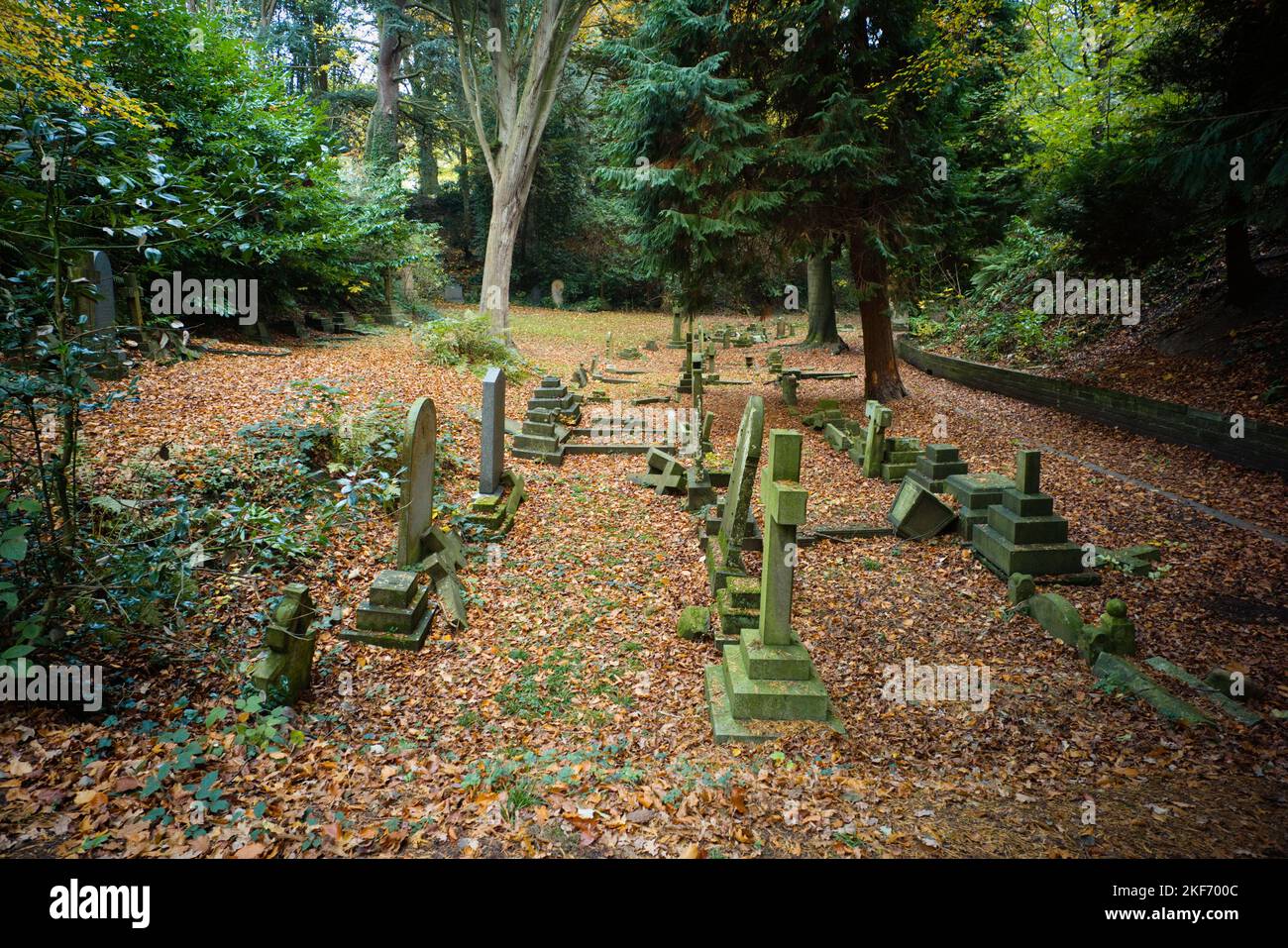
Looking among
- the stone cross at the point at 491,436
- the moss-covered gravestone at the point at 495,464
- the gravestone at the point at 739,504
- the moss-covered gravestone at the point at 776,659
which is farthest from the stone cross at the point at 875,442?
the moss-covered gravestone at the point at 776,659

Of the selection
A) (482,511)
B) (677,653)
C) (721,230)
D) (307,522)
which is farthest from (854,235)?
(307,522)

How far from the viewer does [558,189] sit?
3234 cm

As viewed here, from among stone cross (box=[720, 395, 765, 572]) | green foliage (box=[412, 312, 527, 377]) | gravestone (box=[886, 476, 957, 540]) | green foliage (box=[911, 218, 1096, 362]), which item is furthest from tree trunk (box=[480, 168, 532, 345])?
green foliage (box=[911, 218, 1096, 362])

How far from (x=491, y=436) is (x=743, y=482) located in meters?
3.56

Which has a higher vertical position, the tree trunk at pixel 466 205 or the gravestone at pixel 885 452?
the tree trunk at pixel 466 205

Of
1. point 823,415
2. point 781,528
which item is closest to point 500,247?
point 823,415

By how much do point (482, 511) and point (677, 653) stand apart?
3.14 metres

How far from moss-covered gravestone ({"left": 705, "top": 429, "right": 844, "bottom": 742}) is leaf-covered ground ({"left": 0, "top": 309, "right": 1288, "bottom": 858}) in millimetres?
166

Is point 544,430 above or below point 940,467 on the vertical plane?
above

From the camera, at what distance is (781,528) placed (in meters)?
4.13

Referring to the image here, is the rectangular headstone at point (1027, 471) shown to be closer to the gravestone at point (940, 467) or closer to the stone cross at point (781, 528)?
the gravestone at point (940, 467)

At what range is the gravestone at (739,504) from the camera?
518 cm

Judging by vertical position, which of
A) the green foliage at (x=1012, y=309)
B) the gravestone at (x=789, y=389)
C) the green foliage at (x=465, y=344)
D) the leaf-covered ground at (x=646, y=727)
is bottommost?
the leaf-covered ground at (x=646, y=727)

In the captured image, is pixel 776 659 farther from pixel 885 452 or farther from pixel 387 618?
pixel 885 452
